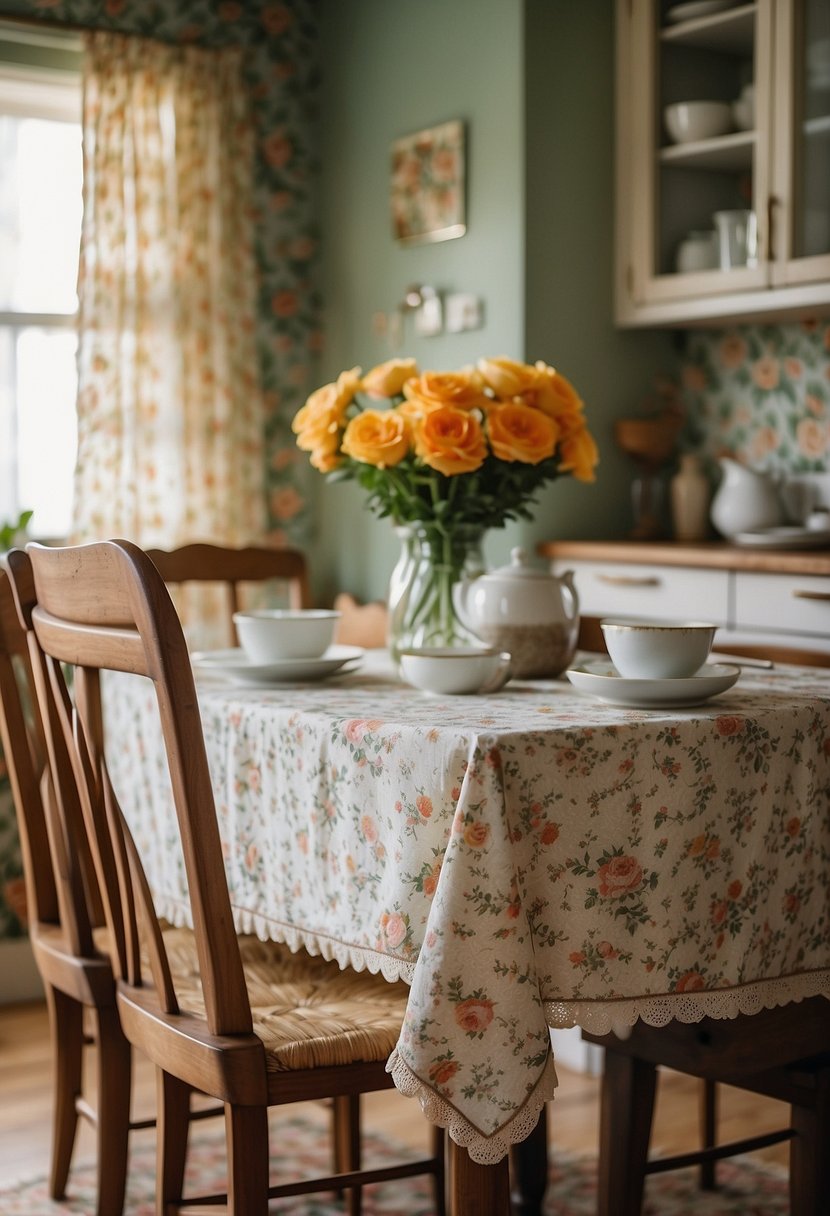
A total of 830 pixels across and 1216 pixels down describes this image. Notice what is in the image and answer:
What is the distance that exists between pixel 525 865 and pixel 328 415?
89 cm

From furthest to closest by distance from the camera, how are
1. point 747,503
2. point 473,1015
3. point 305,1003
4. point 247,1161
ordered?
1. point 747,503
2. point 305,1003
3. point 247,1161
4. point 473,1015

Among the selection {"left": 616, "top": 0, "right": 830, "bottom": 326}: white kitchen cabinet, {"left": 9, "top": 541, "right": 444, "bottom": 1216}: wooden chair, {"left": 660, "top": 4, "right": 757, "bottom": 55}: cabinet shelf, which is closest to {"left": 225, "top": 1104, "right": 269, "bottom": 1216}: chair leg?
{"left": 9, "top": 541, "right": 444, "bottom": 1216}: wooden chair

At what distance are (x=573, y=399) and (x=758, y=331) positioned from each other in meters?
1.59

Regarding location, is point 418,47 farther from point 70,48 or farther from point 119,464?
point 119,464

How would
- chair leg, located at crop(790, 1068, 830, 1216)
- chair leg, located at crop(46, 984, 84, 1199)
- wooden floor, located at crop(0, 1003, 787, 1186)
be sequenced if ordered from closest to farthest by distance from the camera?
chair leg, located at crop(790, 1068, 830, 1216) → chair leg, located at crop(46, 984, 84, 1199) → wooden floor, located at crop(0, 1003, 787, 1186)

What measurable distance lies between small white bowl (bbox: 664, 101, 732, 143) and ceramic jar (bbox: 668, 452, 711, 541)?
74cm

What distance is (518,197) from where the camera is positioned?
3330 millimetres

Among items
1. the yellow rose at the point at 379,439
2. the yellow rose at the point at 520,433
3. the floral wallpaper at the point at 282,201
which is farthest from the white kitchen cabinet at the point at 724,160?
the yellow rose at the point at 379,439

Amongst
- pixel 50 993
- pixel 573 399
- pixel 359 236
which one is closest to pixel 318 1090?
pixel 50 993

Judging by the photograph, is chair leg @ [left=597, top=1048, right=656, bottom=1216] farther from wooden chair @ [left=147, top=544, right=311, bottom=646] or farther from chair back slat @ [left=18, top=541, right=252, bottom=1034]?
wooden chair @ [left=147, top=544, right=311, bottom=646]

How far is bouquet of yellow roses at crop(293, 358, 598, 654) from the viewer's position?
1992 mm

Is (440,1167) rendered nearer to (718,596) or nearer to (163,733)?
(163,733)

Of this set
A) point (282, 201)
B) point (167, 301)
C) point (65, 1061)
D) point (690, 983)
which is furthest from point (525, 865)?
point (282, 201)

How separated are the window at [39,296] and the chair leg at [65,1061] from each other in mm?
1773
